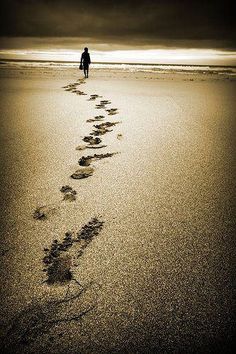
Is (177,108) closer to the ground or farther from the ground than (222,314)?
farther from the ground

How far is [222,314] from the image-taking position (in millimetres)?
1290

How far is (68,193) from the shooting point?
7.46ft

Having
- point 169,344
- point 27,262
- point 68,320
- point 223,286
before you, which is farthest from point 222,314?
point 27,262

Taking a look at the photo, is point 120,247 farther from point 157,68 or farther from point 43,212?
point 157,68

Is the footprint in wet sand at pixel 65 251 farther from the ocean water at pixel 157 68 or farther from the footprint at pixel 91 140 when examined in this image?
the ocean water at pixel 157 68

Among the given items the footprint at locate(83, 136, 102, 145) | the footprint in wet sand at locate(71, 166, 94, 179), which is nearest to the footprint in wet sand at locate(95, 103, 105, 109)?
the footprint at locate(83, 136, 102, 145)

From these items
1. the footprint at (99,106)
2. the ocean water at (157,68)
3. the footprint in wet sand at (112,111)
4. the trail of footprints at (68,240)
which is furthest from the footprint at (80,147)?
the ocean water at (157,68)

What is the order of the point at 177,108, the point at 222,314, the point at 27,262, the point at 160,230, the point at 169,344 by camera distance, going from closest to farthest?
1. the point at 169,344
2. the point at 222,314
3. the point at 27,262
4. the point at 160,230
5. the point at 177,108

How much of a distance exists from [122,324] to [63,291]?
34cm

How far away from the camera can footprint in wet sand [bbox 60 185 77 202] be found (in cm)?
220

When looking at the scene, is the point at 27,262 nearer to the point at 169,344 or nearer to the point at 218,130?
the point at 169,344

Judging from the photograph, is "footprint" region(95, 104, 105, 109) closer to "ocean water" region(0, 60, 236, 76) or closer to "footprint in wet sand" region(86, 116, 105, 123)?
"footprint in wet sand" region(86, 116, 105, 123)

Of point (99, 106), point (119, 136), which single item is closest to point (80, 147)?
point (119, 136)

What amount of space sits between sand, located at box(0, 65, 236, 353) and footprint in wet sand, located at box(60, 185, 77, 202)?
0.02 m
